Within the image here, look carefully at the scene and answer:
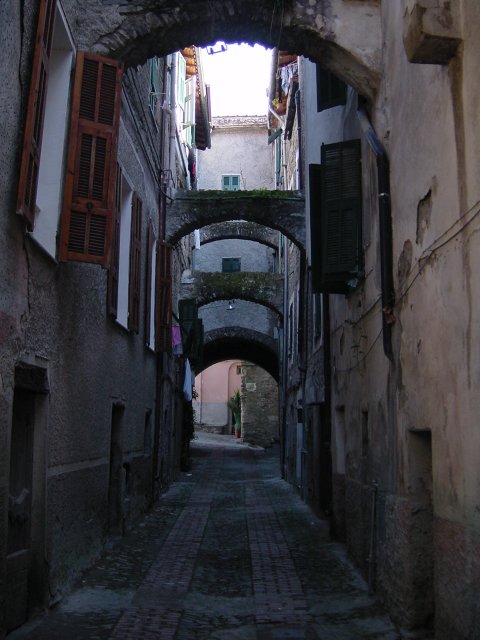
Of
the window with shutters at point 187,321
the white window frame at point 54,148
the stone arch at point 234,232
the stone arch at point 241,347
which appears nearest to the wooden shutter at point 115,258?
the white window frame at point 54,148

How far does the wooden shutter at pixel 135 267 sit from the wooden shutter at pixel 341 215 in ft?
8.85

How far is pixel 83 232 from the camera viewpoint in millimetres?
6164

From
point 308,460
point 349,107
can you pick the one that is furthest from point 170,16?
point 308,460

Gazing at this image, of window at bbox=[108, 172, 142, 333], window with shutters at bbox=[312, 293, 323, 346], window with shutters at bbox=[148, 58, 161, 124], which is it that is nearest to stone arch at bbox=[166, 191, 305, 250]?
window with shutters at bbox=[312, 293, 323, 346]

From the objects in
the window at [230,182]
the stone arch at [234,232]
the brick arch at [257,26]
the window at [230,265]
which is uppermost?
the window at [230,182]

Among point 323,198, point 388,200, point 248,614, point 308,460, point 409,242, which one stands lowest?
point 248,614

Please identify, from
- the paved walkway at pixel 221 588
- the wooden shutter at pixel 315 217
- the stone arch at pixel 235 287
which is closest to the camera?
the paved walkway at pixel 221 588

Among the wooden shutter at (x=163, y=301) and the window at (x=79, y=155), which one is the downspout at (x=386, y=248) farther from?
the wooden shutter at (x=163, y=301)

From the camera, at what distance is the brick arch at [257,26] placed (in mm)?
7395

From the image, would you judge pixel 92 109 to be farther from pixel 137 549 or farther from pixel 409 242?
pixel 137 549

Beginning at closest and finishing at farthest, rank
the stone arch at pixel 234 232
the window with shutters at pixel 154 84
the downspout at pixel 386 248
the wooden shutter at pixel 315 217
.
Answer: the downspout at pixel 386 248, the wooden shutter at pixel 315 217, the window with shutters at pixel 154 84, the stone arch at pixel 234 232

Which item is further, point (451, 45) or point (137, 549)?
point (137, 549)

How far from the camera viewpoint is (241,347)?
3027cm

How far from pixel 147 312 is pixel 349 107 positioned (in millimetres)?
4665
